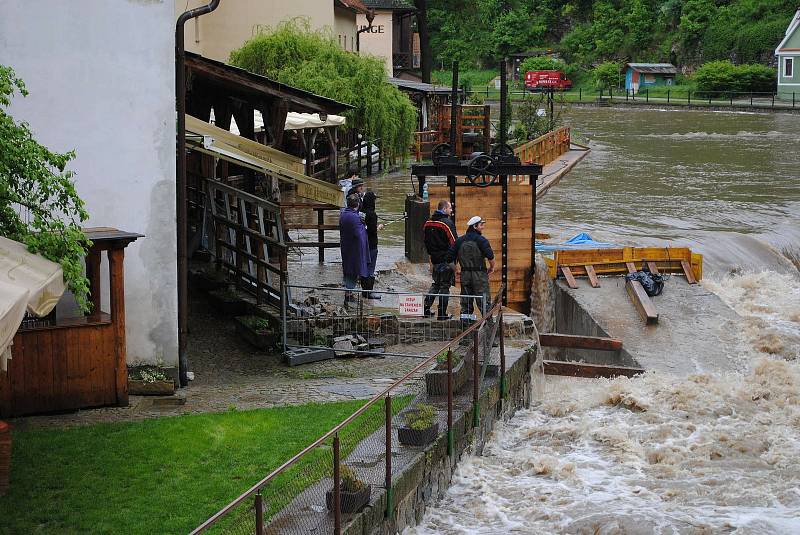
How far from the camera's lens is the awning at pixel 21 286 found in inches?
328

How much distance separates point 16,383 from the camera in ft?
40.0

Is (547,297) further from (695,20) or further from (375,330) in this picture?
(695,20)

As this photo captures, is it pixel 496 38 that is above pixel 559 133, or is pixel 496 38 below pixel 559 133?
above

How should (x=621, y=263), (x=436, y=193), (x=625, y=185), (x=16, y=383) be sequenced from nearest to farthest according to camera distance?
(x=16, y=383) → (x=436, y=193) → (x=621, y=263) → (x=625, y=185)

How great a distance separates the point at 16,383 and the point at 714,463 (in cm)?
745

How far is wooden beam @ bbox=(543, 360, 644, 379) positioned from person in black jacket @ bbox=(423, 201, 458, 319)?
5.56 feet

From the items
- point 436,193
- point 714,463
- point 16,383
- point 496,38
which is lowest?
point 714,463

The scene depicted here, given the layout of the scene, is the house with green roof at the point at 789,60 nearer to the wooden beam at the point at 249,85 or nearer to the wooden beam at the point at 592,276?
the wooden beam at the point at 592,276

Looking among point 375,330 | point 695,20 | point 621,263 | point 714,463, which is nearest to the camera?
point 714,463

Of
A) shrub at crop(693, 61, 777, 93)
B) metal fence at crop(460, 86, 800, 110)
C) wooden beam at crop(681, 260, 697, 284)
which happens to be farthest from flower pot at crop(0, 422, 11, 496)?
shrub at crop(693, 61, 777, 93)

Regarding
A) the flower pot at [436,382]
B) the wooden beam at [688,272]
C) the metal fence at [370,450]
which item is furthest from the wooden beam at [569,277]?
the flower pot at [436,382]

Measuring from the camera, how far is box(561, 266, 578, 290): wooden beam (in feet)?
69.2

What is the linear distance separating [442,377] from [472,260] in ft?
11.7

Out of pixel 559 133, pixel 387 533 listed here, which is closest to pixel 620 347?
pixel 387 533
